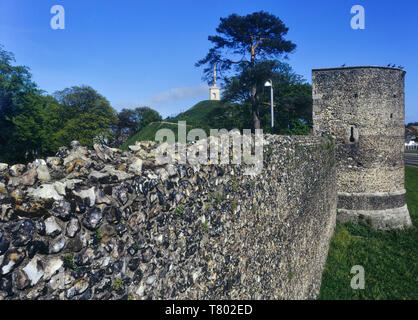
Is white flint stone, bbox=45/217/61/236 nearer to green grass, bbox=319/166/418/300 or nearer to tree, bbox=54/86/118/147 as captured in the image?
green grass, bbox=319/166/418/300

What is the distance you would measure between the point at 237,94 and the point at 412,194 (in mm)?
17015

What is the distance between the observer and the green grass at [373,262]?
11.2 metres

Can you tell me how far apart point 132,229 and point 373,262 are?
14.1 metres

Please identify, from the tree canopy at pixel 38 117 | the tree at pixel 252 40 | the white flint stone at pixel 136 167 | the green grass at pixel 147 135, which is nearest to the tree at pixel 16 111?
the tree canopy at pixel 38 117

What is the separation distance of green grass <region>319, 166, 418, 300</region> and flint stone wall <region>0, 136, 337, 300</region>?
23.9ft

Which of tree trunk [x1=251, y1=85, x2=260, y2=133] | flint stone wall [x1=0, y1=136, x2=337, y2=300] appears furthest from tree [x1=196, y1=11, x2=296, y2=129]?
flint stone wall [x1=0, y1=136, x2=337, y2=300]

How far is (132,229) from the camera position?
2688 mm

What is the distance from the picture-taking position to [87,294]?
2.30m

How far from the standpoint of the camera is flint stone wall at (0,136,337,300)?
2012 mm

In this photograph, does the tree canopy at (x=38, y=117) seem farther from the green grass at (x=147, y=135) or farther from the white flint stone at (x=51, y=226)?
the white flint stone at (x=51, y=226)

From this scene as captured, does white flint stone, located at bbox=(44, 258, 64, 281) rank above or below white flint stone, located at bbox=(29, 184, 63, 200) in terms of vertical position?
below

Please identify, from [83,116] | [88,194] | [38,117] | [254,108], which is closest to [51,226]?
[88,194]

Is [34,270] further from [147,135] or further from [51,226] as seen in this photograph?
[147,135]
